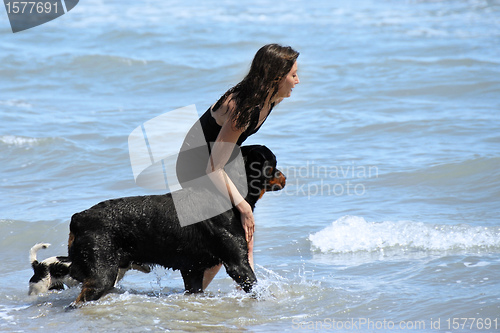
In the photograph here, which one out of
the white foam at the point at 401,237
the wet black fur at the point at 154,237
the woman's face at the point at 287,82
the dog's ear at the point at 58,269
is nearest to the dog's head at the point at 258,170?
the wet black fur at the point at 154,237

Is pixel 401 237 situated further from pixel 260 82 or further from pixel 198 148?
pixel 260 82

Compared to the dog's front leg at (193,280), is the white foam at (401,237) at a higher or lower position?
lower

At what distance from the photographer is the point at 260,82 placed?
13.2ft

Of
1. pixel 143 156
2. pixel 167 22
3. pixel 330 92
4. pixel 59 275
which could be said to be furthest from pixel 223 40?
pixel 59 275

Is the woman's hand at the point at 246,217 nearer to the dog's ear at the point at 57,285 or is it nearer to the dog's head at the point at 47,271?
the dog's head at the point at 47,271

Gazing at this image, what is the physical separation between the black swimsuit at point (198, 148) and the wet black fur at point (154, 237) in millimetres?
127

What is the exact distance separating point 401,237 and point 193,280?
240cm

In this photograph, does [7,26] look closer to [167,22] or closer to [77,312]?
[167,22]

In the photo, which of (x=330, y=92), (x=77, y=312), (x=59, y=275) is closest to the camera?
(x=77, y=312)

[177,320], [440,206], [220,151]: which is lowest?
[440,206]

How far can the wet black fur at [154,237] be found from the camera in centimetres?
418

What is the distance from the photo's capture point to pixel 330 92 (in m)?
12.8

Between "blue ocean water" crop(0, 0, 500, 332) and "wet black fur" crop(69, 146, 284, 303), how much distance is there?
0.34 meters

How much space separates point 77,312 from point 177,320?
2.29 ft
